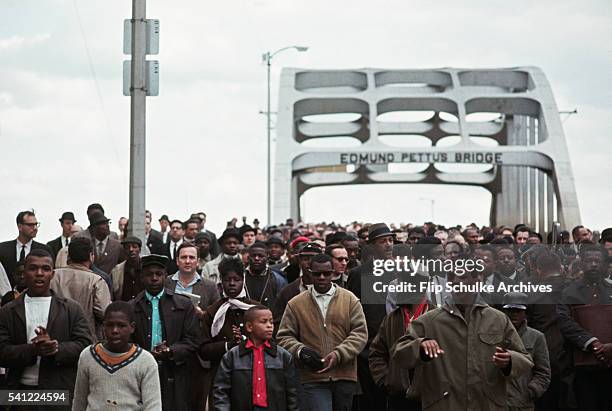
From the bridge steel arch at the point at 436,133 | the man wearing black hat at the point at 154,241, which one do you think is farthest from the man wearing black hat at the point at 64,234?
the bridge steel arch at the point at 436,133

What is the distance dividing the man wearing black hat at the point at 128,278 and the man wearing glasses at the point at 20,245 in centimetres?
91

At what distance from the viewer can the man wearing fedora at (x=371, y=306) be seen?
38.1 ft

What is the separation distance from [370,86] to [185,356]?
51595 mm

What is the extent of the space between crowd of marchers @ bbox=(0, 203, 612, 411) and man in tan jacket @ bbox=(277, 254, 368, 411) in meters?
0.01

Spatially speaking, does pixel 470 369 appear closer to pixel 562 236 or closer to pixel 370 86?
pixel 562 236

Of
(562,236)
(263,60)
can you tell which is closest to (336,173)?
(263,60)

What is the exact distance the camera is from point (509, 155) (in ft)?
168

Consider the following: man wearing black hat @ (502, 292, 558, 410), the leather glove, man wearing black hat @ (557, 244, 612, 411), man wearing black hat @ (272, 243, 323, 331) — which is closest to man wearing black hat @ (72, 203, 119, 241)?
man wearing black hat @ (272, 243, 323, 331)

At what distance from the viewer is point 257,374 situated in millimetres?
9320

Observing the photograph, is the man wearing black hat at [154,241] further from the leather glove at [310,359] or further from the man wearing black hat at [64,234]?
the leather glove at [310,359]

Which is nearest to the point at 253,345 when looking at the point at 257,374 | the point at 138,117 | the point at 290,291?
the point at 257,374

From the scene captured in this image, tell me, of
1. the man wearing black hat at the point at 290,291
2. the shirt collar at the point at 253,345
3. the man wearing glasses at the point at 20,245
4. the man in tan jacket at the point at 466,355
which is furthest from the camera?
the man wearing glasses at the point at 20,245

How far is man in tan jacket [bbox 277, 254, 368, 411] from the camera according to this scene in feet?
33.8

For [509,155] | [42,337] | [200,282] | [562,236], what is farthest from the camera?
[509,155]
